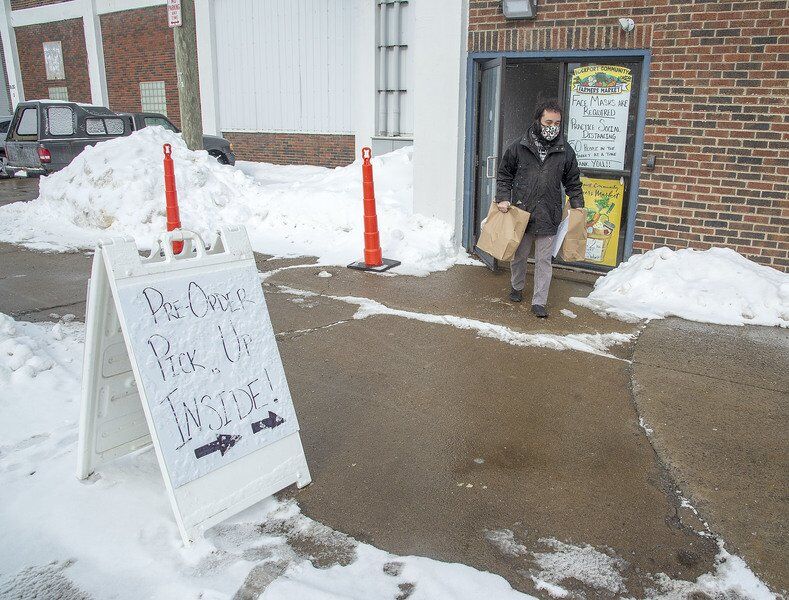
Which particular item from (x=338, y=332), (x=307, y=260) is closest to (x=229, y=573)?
(x=338, y=332)

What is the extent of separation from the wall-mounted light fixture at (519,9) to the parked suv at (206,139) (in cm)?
971

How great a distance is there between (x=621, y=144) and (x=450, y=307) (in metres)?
2.71

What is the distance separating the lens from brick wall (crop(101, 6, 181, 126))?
20.6m

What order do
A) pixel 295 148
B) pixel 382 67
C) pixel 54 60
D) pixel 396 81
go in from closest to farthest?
1. pixel 396 81
2. pixel 382 67
3. pixel 295 148
4. pixel 54 60

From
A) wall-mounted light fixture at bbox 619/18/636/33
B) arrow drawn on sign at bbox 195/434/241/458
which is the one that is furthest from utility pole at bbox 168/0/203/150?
arrow drawn on sign at bbox 195/434/241/458

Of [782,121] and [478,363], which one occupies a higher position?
[782,121]

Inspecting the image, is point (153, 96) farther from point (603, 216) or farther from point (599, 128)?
point (603, 216)

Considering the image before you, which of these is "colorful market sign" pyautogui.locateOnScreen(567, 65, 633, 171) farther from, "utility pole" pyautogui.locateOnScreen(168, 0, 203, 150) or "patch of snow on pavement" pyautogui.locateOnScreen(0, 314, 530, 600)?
"utility pole" pyautogui.locateOnScreen(168, 0, 203, 150)

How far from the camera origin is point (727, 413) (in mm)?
4133

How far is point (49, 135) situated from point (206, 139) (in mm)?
3333

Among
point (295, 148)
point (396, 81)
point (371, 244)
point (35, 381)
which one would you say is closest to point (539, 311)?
point (371, 244)

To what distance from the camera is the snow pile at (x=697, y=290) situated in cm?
584

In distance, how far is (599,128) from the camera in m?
7.12

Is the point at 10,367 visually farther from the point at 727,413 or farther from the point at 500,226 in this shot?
the point at 727,413
